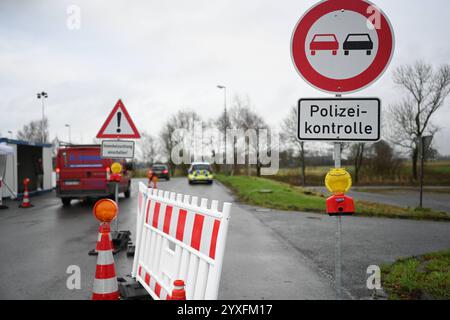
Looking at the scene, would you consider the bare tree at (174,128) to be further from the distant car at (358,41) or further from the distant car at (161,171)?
the distant car at (358,41)

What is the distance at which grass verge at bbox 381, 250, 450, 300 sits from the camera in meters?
4.54

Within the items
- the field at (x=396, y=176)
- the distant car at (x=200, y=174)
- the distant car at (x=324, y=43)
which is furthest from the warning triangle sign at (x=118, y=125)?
the field at (x=396, y=176)

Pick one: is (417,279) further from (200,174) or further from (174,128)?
(174,128)

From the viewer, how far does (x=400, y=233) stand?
30.2ft

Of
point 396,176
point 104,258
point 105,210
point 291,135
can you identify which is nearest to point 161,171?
point 291,135

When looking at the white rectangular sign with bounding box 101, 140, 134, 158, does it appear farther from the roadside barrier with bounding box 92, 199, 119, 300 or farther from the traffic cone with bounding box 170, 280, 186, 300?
the traffic cone with bounding box 170, 280, 186, 300

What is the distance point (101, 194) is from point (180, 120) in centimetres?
5552

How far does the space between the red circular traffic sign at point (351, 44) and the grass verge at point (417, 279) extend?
2.66 meters

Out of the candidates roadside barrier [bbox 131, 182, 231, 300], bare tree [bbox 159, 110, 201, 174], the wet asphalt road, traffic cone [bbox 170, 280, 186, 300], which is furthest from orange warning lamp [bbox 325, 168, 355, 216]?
bare tree [bbox 159, 110, 201, 174]

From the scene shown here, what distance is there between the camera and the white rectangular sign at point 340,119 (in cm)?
307

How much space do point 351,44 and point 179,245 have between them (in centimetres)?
229

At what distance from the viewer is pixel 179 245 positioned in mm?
3818

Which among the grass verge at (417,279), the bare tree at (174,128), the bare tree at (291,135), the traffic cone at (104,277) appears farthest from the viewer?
the bare tree at (174,128)
